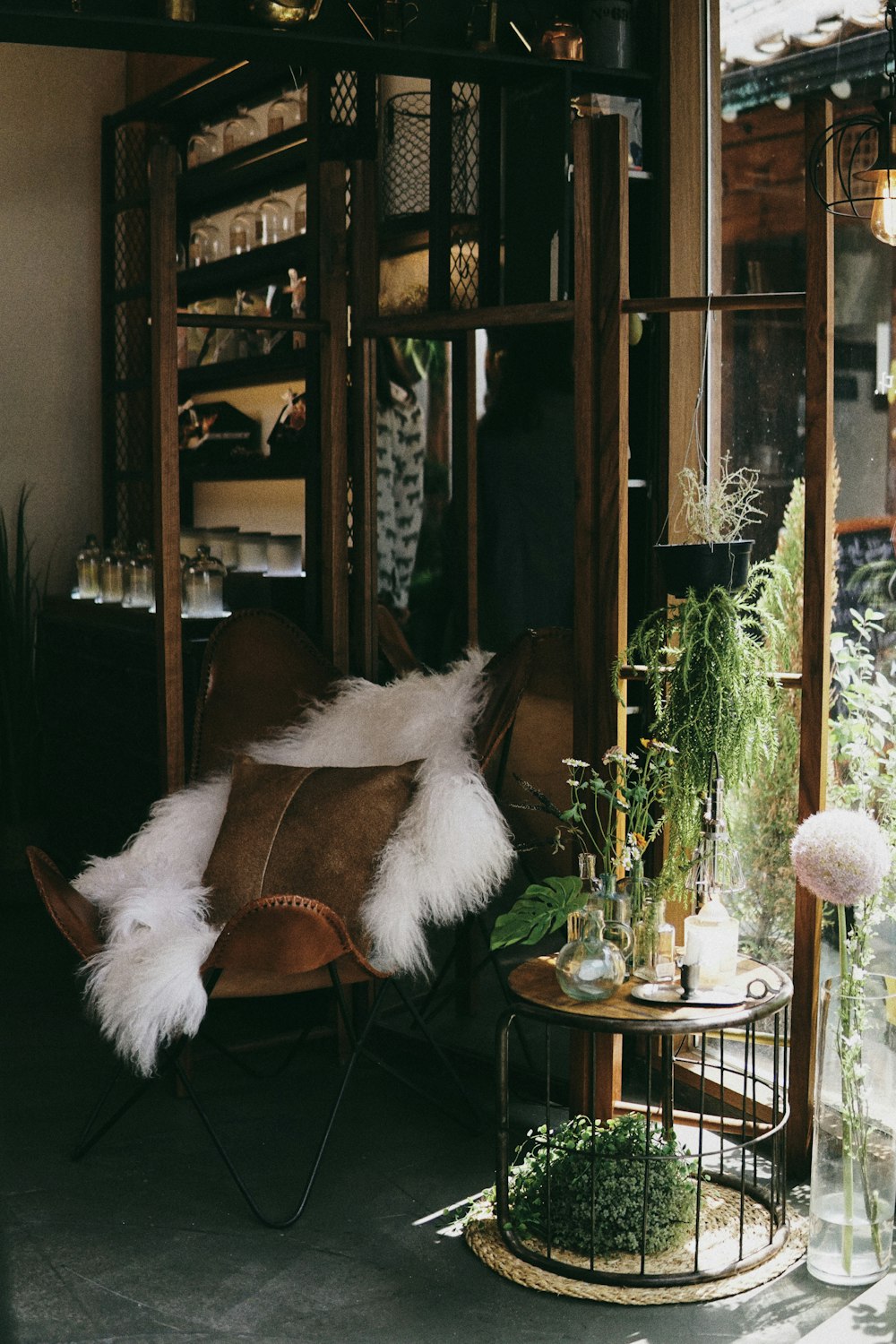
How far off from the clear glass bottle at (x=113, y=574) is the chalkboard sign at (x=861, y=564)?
3.09 meters

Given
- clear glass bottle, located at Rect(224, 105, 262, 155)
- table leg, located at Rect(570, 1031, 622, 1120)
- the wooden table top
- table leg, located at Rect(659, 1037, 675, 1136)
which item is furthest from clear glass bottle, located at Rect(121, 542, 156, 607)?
table leg, located at Rect(659, 1037, 675, 1136)

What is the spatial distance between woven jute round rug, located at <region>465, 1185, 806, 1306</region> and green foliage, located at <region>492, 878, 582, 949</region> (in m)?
0.60

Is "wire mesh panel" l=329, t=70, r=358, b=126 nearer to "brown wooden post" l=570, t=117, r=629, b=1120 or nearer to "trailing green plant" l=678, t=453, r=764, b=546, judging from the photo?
"brown wooden post" l=570, t=117, r=629, b=1120

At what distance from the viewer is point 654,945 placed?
305cm

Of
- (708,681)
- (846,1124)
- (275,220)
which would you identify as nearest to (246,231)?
(275,220)

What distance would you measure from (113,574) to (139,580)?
25 centimetres

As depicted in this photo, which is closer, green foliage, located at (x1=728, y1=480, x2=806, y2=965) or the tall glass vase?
the tall glass vase

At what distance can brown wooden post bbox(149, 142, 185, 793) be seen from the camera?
12.1 feet

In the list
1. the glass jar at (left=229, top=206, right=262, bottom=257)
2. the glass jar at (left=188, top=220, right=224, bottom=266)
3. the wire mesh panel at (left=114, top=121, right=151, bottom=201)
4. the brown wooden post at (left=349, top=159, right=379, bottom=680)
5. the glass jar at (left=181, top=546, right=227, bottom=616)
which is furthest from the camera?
the wire mesh panel at (left=114, top=121, right=151, bottom=201)

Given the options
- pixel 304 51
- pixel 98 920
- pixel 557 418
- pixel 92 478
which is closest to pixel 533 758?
pixel 557 418

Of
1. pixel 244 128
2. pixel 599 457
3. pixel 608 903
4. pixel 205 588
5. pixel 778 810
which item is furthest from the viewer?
pixel 244 128

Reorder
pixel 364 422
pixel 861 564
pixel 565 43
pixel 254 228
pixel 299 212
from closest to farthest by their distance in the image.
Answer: pixel 861 564
pixel 565 43
pixel 364 422
pixel 299 212
pixel 254 228

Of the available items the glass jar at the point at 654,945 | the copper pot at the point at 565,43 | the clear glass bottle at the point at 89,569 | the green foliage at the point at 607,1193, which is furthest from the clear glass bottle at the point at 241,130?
the green foliage at the point at 607,1193

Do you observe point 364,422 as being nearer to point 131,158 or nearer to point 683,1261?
point 683,1261
